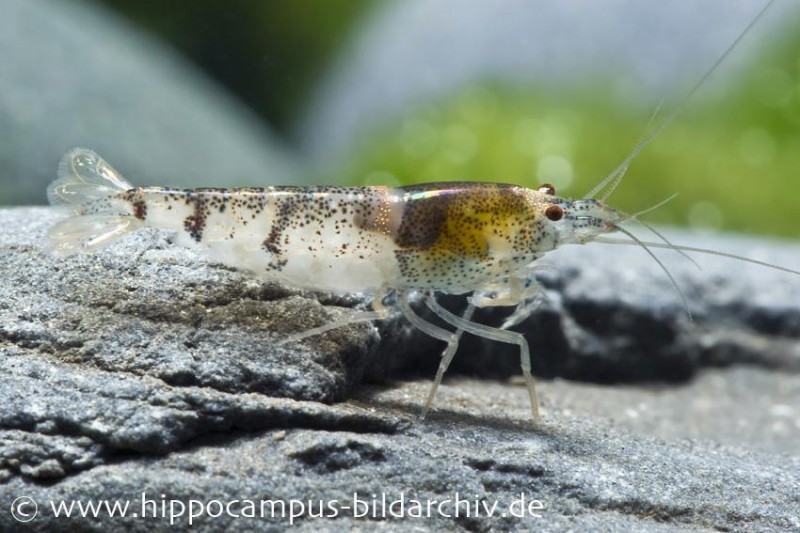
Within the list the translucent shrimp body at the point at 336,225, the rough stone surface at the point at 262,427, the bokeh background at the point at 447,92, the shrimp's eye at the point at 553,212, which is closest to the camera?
the rough stone surface at the point at 262,427

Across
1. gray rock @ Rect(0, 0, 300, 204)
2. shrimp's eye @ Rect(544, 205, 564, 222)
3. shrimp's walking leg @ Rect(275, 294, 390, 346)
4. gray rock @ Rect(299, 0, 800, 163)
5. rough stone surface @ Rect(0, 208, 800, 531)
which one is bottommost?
rough stone surface @ Rect(0, 208, 800, 531)

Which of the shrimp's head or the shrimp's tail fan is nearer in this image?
the shrimp's tail fan

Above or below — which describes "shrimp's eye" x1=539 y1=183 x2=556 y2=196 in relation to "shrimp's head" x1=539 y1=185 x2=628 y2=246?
above

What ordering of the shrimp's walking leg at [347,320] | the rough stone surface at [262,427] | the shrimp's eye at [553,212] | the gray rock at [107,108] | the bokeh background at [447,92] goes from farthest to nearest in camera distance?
1. the bokeh background at [447,92]
2. the gray rock at [107,108]
3. the shrimp's eye at [553,212]
4. the shrimp's walking leg at [347,320]
5. the rough stone surface at [262,427]

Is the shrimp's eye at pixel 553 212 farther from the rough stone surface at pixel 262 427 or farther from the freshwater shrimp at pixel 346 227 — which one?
the rough stone surface at pixel 262 427

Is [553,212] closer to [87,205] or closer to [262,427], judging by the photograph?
[262,427]

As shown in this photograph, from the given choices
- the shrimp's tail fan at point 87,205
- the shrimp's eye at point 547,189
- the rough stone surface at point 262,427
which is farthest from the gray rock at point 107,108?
the shrimp's eye at point 547,189

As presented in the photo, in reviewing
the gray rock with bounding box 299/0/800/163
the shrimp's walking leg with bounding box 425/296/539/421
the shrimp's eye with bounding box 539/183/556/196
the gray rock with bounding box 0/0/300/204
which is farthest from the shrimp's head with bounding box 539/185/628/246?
the gray rock with bounding box 299/0/800/163

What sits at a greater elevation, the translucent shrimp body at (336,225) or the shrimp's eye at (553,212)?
the shrimp's eye at (553,212)

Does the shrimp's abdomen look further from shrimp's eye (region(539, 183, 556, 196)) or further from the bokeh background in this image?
the bokeh background
